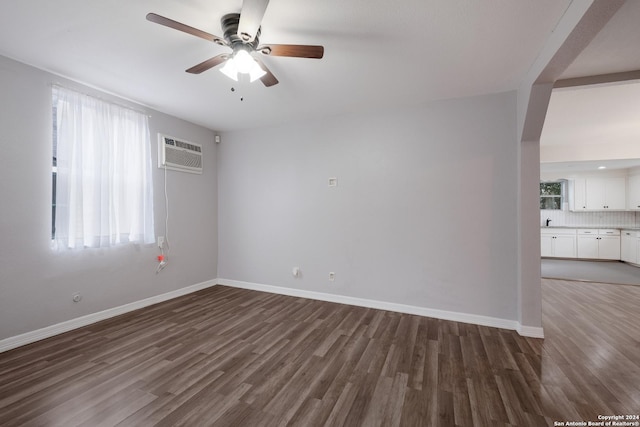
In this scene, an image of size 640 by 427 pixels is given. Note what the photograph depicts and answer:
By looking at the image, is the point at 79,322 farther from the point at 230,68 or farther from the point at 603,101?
the point at 603,101

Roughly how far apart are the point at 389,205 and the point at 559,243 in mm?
6850

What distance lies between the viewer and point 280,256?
411 centimetres

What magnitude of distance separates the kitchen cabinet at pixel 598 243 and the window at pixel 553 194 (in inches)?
41.4

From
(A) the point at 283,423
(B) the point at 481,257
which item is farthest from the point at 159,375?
(B) the point at 481,257

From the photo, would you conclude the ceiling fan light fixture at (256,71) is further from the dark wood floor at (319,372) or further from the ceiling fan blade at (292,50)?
the dark wood floor at (319,372)

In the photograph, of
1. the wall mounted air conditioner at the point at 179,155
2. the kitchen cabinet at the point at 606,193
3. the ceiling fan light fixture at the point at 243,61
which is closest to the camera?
the ceiling fan light fixture at the point at 243,61

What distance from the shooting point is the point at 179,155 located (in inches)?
153

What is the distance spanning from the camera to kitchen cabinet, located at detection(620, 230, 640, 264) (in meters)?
6.05

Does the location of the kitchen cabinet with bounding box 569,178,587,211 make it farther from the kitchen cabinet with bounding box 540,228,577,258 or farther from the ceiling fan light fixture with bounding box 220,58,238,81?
the ceiling fan light fixture with bounding box 220,58,238,81

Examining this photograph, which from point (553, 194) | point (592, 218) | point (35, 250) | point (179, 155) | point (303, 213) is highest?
point (179, 155)

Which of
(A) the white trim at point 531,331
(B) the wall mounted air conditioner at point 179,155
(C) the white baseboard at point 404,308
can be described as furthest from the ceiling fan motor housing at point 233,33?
(A) the white trim at point 531,331

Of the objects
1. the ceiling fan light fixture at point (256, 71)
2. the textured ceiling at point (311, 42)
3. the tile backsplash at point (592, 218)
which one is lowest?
the tile backsplash at point (592, 218)

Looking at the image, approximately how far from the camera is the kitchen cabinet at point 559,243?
7004 mm

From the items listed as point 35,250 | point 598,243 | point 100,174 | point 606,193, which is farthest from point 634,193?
point 35,250
